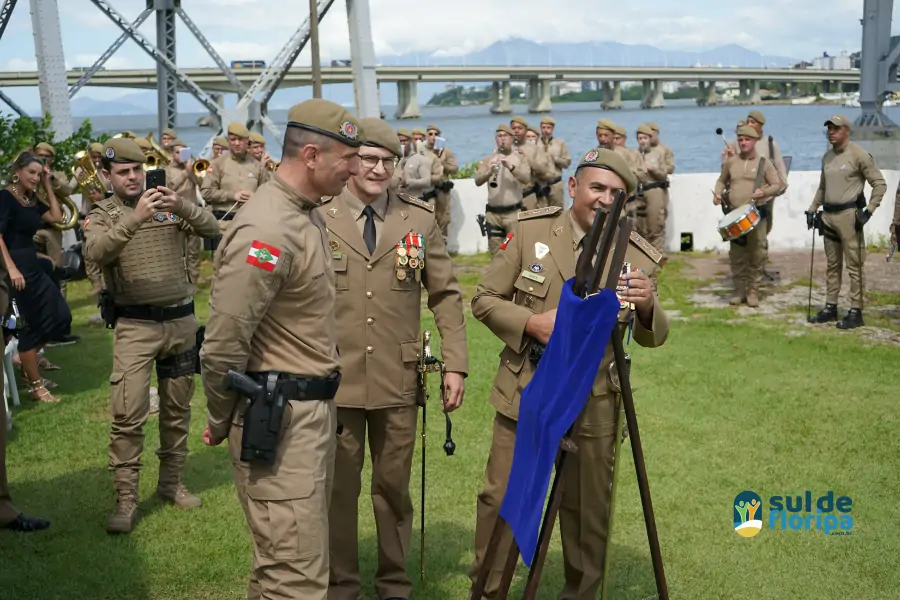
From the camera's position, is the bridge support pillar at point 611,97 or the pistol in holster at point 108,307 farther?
the bridge support pillar at point 611,97

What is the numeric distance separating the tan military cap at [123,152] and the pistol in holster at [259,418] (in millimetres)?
2858

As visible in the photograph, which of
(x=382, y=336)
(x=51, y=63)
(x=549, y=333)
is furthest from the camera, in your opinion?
(x=51, y=63)

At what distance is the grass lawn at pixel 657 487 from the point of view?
5.35 m

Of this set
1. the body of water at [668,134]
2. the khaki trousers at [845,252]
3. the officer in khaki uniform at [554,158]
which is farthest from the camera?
the body of water at [668,134]

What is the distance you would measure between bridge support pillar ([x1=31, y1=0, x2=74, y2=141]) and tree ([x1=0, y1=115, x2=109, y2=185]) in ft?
2.79

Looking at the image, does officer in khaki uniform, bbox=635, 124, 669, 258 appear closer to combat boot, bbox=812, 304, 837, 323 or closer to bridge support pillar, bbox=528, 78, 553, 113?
combat boot, bbox=812, 304, 837, 323

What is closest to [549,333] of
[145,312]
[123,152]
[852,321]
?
[145,312]

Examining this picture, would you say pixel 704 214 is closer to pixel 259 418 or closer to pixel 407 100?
pixel 259 418

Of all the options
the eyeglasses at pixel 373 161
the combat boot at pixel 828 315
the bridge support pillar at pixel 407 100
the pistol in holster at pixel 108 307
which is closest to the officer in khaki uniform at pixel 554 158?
the combat boot at pixel 828 315

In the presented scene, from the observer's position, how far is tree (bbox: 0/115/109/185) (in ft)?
42.0

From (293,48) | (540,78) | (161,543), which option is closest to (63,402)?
(161,543)

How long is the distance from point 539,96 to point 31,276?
65.9 metres

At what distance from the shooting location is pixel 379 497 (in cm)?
507

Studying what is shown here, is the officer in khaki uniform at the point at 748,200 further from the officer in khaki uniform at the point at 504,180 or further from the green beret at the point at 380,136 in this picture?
the green beret at the point at 380,136
